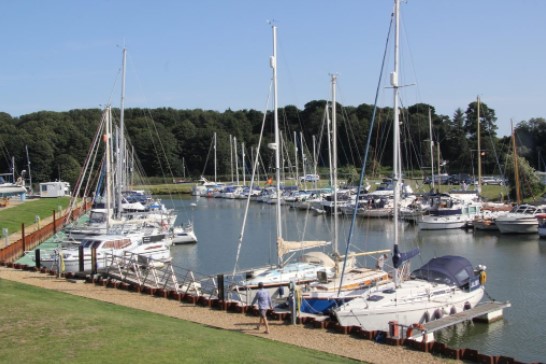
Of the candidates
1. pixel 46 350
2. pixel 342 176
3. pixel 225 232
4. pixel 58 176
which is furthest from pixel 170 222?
pixel 58 176

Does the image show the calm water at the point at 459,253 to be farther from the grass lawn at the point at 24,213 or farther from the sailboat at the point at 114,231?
the grass lawn at the point at 24,213

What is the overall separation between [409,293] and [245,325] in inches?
302

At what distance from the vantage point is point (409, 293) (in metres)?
27.4

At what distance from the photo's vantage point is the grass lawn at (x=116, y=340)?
16.7 metres

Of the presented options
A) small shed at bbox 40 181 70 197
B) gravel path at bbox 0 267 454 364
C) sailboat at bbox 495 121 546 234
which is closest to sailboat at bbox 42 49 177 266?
gravel path at bbox 0 267 454 364

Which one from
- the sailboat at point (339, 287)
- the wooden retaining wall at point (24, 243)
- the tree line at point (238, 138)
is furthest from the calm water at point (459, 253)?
the tree line at point (238, 138)

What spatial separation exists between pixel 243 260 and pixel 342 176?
3270 inches

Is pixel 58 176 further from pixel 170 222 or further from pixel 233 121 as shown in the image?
pixel 170 222

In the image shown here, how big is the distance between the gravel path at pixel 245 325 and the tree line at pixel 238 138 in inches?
3500

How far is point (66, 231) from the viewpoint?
52719mm

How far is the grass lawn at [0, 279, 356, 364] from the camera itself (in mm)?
16688

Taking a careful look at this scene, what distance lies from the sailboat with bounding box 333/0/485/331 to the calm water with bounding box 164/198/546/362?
4.52 ft

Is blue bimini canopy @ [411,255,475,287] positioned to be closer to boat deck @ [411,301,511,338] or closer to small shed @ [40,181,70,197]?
boat deck @ [411,301,511,338]

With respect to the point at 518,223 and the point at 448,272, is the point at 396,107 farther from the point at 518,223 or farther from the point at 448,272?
the point at 518,223
